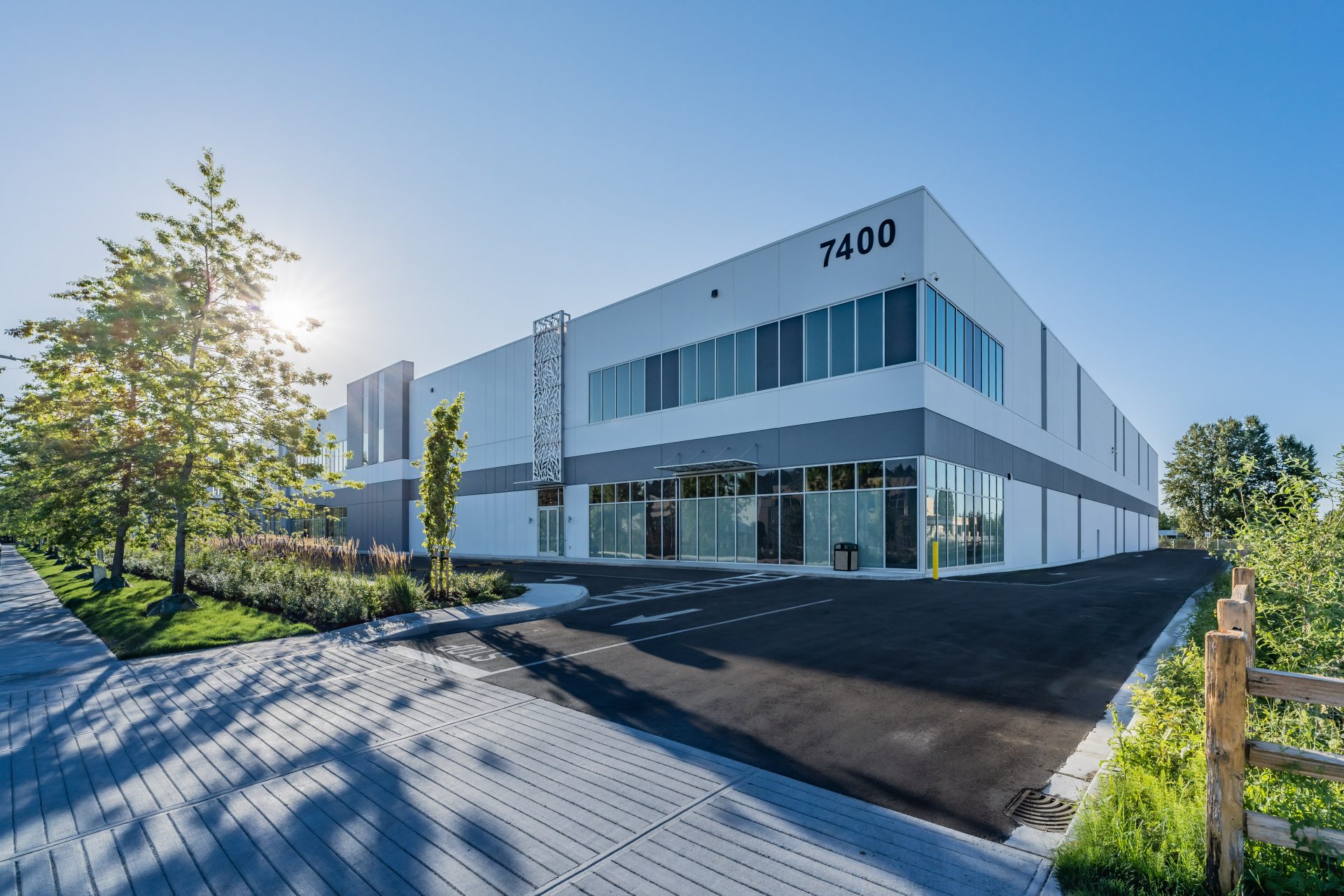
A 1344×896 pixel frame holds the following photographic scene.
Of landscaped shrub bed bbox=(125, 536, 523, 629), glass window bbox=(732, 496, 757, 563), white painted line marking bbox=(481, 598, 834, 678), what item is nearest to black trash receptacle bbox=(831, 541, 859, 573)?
glass window bbox=(732, 496, 757, 563)

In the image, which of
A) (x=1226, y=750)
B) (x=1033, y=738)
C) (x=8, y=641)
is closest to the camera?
(x=1226, y=750)

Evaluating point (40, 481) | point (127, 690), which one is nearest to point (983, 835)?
point (127, 690)

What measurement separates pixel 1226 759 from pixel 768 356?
22639 millimetres

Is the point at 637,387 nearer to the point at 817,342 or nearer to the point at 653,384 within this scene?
the point at 653,384

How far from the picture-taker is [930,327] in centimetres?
2180

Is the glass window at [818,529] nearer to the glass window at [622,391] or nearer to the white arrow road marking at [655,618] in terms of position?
the glass window at [622,391]

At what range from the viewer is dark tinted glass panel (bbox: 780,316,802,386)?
79.3ft

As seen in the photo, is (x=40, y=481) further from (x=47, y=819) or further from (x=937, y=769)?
(x=937, y=769)

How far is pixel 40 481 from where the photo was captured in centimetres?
1416

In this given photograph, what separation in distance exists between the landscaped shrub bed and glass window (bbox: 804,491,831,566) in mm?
11215

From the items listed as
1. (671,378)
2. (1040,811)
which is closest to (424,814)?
(1040,811)

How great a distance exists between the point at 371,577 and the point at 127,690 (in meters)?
7.49

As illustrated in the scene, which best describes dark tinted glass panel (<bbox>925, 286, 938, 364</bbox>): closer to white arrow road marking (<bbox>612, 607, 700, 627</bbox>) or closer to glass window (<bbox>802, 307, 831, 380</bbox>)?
glass window (<bbox>802, 307, 831, 380</bbox>)

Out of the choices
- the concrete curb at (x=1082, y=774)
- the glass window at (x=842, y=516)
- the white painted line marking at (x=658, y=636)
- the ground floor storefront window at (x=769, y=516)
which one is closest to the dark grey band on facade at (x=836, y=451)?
→ the ground floor storefront window at (x=769, y=516)
